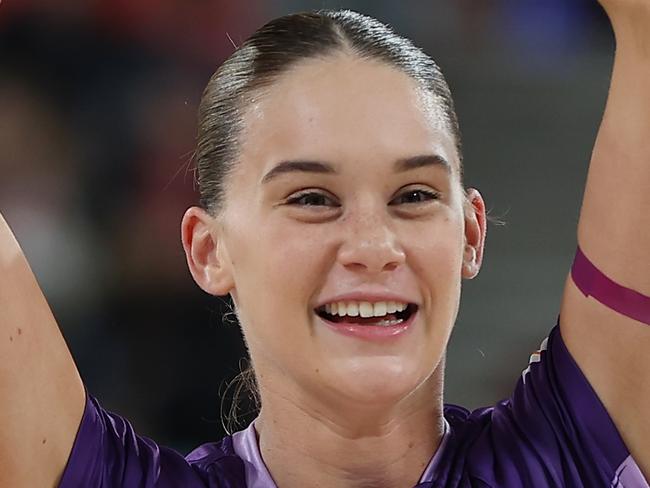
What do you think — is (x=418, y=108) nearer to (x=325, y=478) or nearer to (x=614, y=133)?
(x=614, y=133)

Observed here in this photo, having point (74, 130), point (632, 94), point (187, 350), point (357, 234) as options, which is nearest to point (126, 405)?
point (187, 350)

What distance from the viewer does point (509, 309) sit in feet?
9.97

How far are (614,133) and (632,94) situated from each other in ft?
0.16

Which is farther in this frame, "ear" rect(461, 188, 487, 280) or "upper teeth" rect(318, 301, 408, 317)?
"ear" rect(461, 188, 487, 280)

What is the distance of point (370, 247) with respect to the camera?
1294mm

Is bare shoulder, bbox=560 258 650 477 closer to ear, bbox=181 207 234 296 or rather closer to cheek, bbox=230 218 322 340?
cheek, bbox=230 218 322 340

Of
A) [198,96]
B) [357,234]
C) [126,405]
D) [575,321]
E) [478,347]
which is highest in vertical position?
[357,234]

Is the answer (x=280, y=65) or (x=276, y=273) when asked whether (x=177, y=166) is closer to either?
(x=280, y=65)

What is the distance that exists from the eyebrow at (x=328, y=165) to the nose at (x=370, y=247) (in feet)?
0.22

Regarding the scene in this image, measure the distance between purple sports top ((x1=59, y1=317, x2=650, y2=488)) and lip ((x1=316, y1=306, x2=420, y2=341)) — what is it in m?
0.23

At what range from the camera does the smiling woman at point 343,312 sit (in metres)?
1.32

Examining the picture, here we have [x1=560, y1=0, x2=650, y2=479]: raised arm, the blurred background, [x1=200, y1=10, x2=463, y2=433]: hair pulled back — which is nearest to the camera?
[x1=560, y1=0, x2=650, y2=479]: raised arm

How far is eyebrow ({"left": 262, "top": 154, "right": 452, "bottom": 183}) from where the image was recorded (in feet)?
4.37

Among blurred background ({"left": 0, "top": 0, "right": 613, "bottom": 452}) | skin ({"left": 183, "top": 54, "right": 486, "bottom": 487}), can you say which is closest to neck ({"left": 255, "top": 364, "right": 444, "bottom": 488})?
skin ({"left": 183, "top": 54, "right": 486, "bottom": 487})
